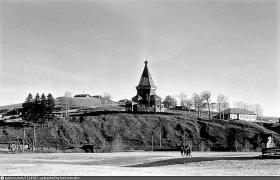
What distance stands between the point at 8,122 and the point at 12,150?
32503 millimetres

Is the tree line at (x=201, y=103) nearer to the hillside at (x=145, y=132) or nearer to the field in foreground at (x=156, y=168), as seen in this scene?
the hillside at (x=145, y=132)

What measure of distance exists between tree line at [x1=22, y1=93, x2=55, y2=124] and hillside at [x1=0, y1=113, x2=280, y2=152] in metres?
2.61

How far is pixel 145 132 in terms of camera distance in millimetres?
100250

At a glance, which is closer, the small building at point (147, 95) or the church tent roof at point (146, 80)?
the small building at point (147, 95)

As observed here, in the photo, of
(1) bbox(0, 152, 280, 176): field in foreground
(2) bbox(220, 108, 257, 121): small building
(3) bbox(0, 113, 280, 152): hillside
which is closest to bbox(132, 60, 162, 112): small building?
(3) bbox(0, 113, 280, 152): hillside

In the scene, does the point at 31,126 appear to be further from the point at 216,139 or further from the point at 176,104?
the point at 176,104

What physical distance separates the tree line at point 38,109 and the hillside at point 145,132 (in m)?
2.61

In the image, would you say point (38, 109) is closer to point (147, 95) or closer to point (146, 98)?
point (146, 98)

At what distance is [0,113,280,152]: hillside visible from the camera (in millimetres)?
90438

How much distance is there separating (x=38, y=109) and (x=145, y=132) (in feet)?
87.4

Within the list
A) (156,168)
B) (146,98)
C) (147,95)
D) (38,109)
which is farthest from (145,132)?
(156,168)

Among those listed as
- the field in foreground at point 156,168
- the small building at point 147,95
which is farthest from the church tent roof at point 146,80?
the field in foreground at point 156,168

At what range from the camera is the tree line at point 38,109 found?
91.0 metres

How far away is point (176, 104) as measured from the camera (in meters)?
174
